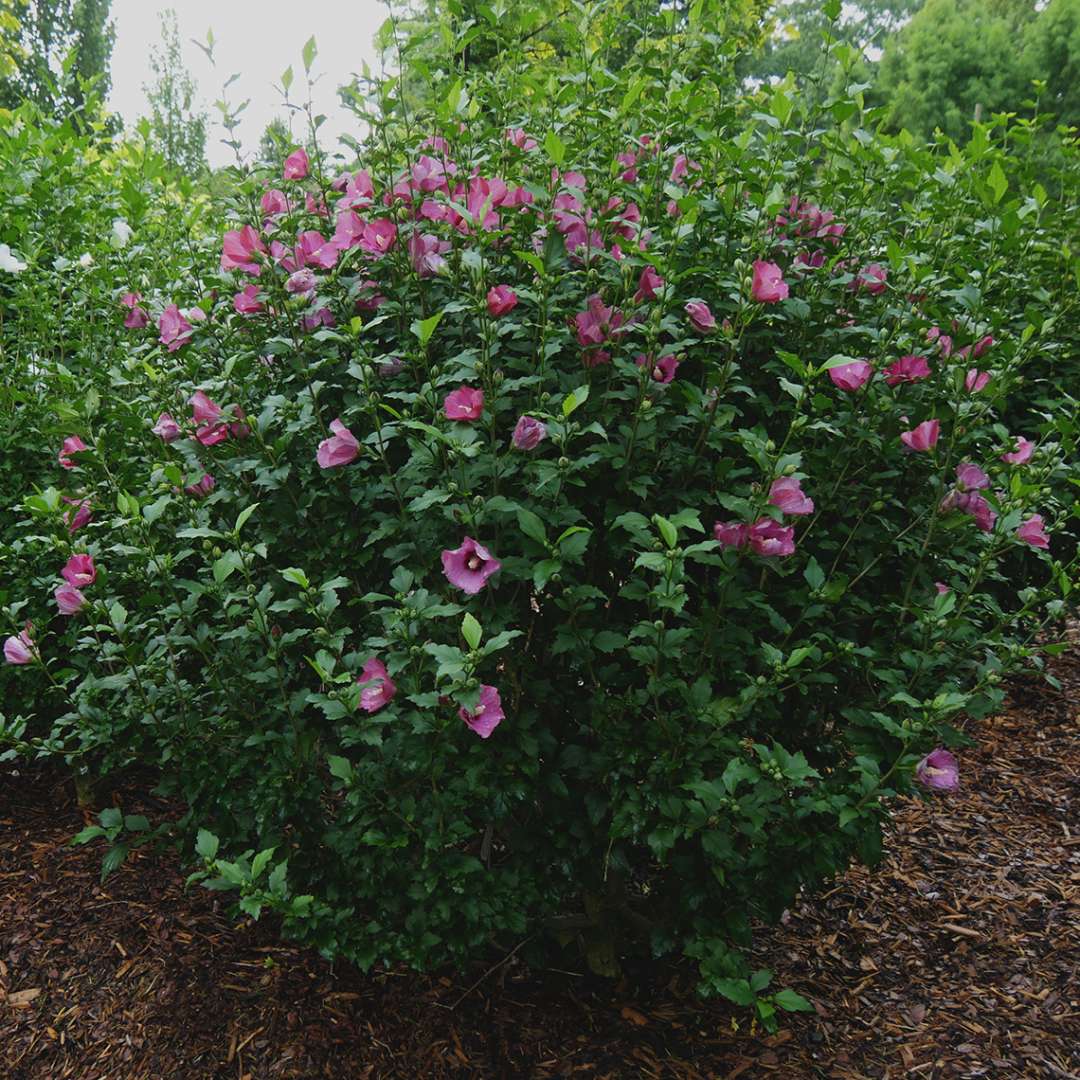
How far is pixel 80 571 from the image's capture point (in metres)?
2.12

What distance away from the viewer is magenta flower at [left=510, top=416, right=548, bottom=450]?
1853 mm

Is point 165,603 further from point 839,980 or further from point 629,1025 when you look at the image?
point 839,980

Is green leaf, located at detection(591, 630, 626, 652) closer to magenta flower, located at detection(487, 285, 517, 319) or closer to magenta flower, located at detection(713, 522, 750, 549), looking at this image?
magenta flower, located at detection(713, 522, 750, 549)

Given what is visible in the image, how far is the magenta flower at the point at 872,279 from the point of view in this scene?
2248 mm

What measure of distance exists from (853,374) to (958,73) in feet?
52.3

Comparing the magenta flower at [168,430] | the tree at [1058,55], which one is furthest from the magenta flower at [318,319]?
the tree at [1058,55]

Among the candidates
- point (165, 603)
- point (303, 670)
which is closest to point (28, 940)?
point (165, 603)

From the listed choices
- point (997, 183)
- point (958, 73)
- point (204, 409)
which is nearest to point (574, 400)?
point (204, 409)

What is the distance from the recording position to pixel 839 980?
272 centimetres

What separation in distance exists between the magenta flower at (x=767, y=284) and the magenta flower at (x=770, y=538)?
1.49ft

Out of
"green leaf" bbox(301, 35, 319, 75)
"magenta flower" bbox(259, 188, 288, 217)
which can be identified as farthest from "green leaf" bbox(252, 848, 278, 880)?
"green leaf" bbox(301, 35, 319, 75)

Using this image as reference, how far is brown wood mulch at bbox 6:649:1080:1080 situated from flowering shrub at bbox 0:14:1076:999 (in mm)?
292

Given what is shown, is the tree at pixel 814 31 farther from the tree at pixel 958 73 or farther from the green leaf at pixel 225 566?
the green leaf at pixel 225 566

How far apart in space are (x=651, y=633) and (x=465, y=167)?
1188 millimetres
